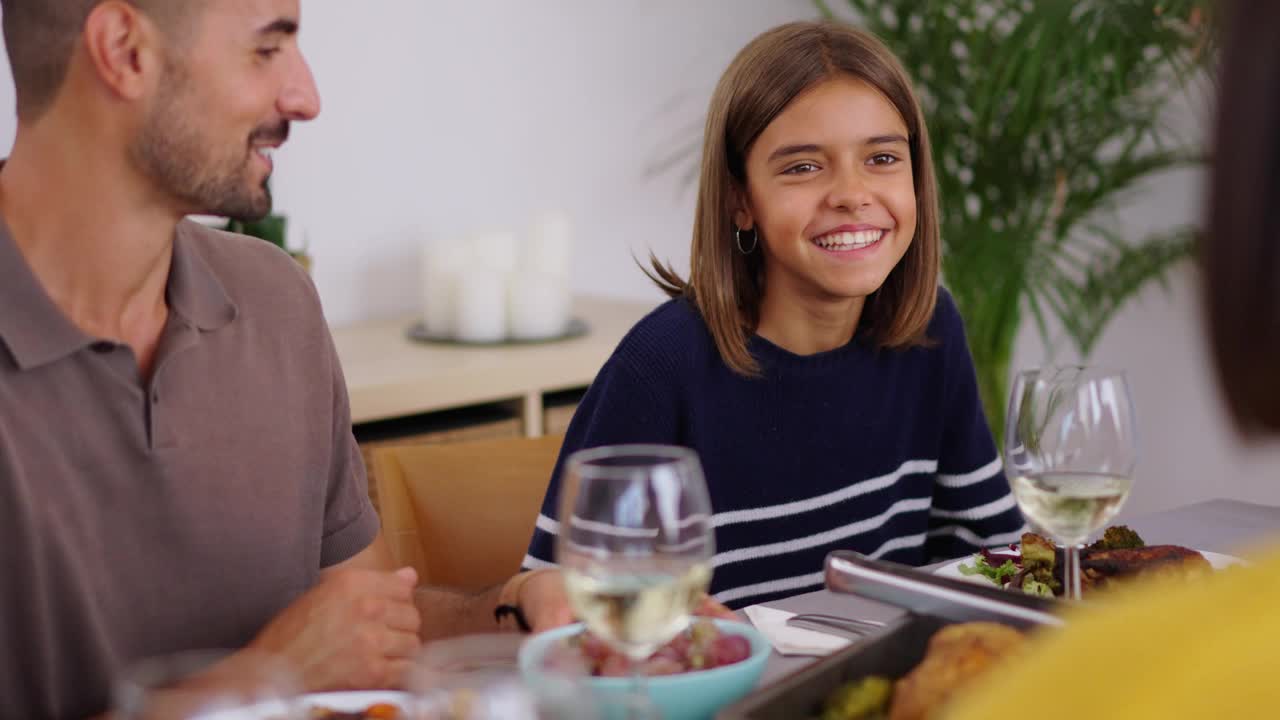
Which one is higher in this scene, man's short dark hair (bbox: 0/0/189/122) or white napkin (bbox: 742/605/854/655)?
man's short dark hair (bbox: 0/0/189/122)

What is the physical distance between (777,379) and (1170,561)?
64cm

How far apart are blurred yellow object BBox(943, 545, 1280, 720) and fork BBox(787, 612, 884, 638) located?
67 centimetres

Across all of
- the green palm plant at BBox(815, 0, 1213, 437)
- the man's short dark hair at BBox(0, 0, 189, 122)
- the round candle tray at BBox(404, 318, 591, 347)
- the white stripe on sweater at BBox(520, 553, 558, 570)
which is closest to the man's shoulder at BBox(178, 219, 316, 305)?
the man's short dark hair at BBox(0, 0, 189, 122)

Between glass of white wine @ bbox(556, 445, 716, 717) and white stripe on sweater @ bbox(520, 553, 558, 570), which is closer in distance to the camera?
glass of white wine @ bbox(556, 445, 716, 717)

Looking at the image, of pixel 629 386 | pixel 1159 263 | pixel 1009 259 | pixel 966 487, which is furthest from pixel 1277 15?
pixel 1159 263

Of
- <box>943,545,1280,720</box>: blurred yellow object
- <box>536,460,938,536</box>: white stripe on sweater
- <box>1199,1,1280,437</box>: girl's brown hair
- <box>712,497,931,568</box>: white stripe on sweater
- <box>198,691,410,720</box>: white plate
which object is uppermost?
<box>1199,1,1280,437</box>: girl's brown hair

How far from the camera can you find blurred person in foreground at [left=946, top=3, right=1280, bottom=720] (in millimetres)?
495

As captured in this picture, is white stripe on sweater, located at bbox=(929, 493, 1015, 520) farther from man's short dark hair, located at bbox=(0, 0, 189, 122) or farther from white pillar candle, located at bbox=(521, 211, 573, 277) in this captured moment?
white pillar candle, located at bbox=(521, 211, 573, 277)

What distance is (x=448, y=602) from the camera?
1.41m

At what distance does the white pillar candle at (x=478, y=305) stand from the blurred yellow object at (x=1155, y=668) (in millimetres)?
2359

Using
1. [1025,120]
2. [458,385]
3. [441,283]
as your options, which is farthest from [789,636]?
[1025,120]

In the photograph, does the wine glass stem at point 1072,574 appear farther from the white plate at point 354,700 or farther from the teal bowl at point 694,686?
the white plate at point 354,700

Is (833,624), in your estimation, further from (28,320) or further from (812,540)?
(28,320)

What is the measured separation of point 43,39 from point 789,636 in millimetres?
874
